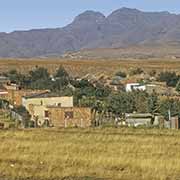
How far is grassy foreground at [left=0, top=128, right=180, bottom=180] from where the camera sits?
1549 centimetres

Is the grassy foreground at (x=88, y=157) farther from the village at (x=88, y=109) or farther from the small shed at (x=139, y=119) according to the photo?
the small shed at (x=139, y=119)

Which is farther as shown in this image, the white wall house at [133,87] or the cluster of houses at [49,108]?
the white wall house at [133,87]

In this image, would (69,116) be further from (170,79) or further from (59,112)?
(170,79)

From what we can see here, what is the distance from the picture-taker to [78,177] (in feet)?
48.8

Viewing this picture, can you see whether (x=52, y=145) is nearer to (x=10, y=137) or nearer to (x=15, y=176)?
(x=10, y=137)

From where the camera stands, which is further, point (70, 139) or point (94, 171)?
point (70, 139)

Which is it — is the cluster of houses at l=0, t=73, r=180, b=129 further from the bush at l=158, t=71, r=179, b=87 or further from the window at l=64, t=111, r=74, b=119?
the bush at l=158, t=71, r=179, b=87

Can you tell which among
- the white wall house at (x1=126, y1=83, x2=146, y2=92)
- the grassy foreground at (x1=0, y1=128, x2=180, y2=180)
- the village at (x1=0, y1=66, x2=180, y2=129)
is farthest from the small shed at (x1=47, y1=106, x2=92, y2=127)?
the white wall house at (x1=126, y1=83, x2=146, y2=92)

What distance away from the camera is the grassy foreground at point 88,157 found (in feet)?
50.8

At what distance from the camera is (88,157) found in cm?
1894

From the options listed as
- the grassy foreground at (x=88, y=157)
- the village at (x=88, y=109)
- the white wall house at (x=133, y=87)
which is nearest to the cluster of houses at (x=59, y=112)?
the village at (x=88, y=109)

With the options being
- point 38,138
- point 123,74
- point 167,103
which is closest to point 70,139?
point 38,138

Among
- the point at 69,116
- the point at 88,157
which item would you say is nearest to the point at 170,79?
the point at 69,116

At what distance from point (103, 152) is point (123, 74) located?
322 feet
